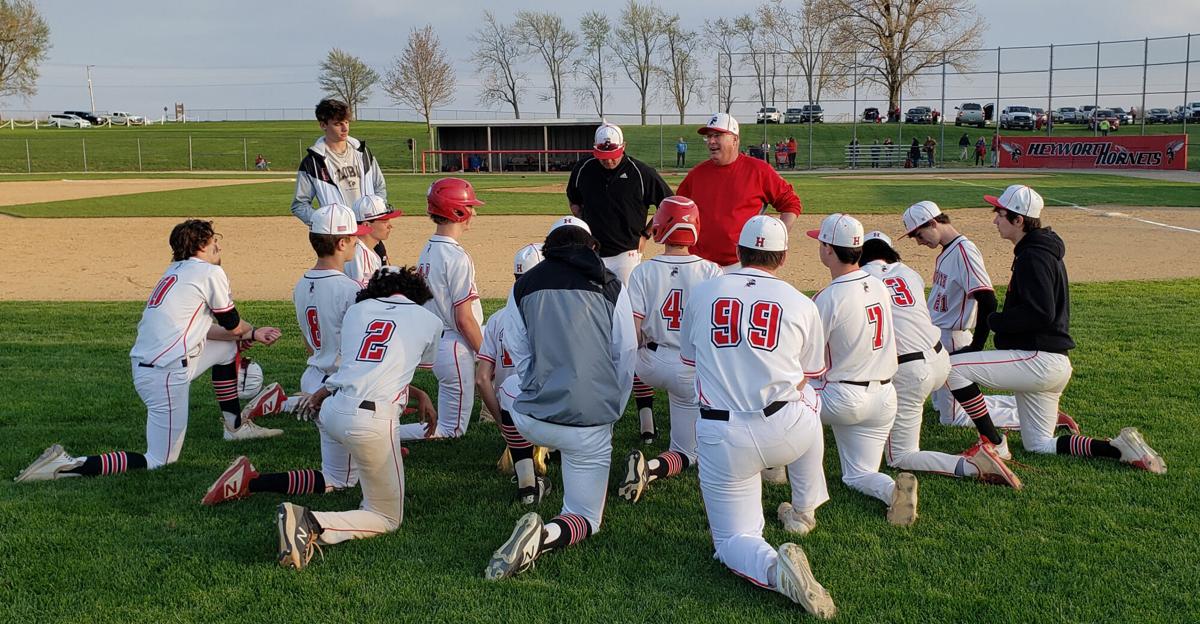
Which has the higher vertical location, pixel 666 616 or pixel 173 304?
pixel 173 304

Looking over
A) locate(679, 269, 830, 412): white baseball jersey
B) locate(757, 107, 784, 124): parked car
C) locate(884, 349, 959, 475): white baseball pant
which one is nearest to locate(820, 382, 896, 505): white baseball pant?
locate(884, 349, 959, 475): white baseball pant

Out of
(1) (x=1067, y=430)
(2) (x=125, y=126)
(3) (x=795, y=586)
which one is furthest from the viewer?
(2) (x=125, y=126)

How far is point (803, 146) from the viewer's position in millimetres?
48000

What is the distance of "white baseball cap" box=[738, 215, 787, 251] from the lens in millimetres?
4344

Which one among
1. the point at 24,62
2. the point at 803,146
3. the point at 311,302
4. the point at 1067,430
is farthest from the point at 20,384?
the point at 24,62

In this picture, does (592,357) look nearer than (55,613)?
No

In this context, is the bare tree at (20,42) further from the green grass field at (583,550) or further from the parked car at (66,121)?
the green grass field at (583,550)

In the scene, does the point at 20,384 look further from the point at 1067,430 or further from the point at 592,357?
the point at 1067,430

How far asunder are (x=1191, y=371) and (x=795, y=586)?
19.4 feet

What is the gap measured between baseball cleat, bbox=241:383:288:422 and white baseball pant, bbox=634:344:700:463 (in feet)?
10.4

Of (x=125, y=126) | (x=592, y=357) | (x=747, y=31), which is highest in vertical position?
(x=747, y=31)

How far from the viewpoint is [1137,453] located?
18.1 feet

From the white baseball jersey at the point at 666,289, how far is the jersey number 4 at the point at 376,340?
1.54 m

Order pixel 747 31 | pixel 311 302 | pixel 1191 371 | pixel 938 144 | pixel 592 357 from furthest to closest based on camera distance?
pixel 747 31, pixel 938 144, pixel 1191 371, pixel 311 302, pixel 592 357
